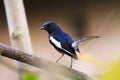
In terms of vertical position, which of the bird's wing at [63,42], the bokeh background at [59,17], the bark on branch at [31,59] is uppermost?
the bark on branch at [31,59]

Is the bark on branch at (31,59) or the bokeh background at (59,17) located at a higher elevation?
the bark on branch at (31,59)

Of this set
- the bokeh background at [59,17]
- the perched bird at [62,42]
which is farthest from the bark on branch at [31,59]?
the bokeh background at [59,17]

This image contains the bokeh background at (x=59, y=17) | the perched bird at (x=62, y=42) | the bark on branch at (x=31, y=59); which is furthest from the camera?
the bokeh background at (x=59, y=17)

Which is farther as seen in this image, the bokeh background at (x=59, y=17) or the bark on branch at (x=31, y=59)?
the bokeh background at (x=59, y=17)

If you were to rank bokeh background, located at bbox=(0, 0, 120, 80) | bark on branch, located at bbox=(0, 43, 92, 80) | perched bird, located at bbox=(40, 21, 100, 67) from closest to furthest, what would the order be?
1. bark on branch, located at bbox=(0, 43, 92, 80)
2. perched bird, located at bbox=(40, 21, 100, 67)
3. bokeh background, located at bbox=(0, 0, 120, 80)

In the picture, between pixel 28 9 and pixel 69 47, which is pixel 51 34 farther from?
pixel 28 9

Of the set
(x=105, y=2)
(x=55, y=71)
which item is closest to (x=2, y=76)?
(x=105, y=2)

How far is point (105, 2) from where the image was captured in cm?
329

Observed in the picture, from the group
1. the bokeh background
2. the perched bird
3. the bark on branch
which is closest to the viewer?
the bark on branch

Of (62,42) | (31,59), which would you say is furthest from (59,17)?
(31,59)

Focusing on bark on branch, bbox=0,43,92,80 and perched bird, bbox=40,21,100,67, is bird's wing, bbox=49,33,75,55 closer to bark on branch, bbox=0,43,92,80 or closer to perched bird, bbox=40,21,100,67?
perched bird, bbox=40,21,100,67

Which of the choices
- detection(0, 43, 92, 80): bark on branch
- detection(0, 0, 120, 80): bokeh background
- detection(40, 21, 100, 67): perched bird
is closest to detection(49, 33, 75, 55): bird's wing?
detection(40, 21, 100, 67): perched bird

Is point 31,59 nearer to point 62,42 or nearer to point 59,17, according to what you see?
point 62,42

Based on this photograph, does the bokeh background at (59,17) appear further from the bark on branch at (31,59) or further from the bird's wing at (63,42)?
the bark on branch at (31,59)
